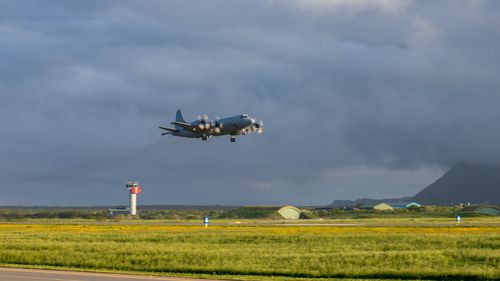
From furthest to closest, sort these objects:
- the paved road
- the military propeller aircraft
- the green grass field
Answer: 1. the military propeller aircraft
2. the green grass field
3. the paved road

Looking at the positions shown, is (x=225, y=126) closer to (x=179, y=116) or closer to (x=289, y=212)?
(x=179, y=116)

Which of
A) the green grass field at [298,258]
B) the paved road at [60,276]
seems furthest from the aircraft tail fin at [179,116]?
the paved road at [60,276]

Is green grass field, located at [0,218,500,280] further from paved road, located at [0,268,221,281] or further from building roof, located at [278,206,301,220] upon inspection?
building roof, located at [278,206,301,220]

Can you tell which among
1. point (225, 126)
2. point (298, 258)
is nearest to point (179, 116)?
point (225, 126)

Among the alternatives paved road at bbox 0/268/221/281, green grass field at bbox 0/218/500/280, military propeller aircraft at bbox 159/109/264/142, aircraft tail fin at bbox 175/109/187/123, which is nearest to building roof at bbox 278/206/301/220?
aircraft tail fin at bbox 175/109/187/123

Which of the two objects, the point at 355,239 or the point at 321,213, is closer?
the point at 355,239

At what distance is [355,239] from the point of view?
6181 cm

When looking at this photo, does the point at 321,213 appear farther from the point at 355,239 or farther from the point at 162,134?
the point at 355,239

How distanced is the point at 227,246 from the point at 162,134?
153 feet

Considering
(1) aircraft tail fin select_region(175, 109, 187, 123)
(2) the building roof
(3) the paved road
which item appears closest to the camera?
(3) the paved road

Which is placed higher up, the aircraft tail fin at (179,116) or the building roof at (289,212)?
the aircraft tail fin at (179,116)

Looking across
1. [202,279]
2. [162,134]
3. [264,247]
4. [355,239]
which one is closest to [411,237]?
[355,239]

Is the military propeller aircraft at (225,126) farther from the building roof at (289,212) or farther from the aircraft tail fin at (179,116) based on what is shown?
the building roof at (289,212)

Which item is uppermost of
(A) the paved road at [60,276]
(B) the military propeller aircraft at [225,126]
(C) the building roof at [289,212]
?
(B) the military propeller aircraft at [225,126]
